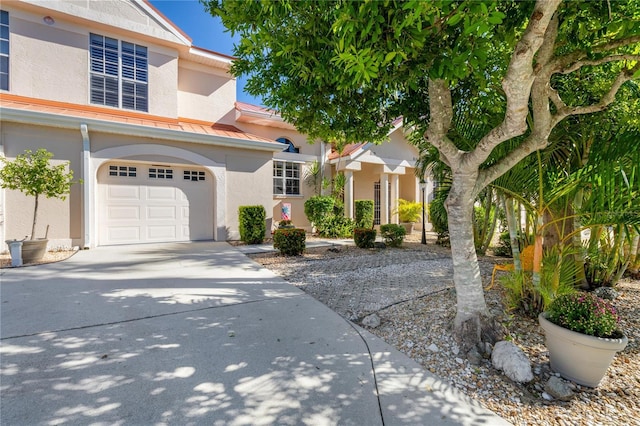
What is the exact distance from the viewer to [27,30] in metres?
8.80

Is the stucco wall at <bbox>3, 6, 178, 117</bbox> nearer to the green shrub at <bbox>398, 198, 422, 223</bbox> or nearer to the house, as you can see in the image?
the house

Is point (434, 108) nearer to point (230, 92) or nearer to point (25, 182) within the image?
point (25, 182)

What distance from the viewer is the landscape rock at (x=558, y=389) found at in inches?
91.6

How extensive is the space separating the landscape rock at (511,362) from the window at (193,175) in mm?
10291

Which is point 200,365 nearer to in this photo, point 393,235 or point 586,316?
point 586,316

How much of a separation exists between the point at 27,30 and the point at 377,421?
13.9m

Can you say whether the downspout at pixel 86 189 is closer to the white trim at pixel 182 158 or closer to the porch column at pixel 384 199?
the white trim at pixel 182 158

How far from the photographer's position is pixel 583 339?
244 cm

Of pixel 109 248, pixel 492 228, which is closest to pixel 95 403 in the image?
pixel 109 248

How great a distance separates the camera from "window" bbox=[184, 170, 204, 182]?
10.2 metres

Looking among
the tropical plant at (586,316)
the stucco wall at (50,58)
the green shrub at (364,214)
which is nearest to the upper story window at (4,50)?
the stucco wall at (50,58)

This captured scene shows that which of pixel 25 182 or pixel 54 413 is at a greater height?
pixel 25 182

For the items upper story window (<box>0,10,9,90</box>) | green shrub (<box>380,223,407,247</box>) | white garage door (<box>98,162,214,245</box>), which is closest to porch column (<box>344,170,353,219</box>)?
green shrub (<box>380,223,407,247</box>)

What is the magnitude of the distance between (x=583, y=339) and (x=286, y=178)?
1244 cm
